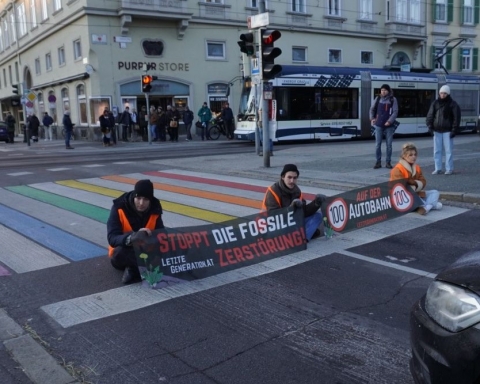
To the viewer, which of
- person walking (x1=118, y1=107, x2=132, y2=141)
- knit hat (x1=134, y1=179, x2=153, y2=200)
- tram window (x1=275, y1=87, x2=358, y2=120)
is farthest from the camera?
person walking (x1=118, y1=107, x2=132, y2=141)

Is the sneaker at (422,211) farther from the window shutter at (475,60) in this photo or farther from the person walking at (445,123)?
the window shutter at (475,60)

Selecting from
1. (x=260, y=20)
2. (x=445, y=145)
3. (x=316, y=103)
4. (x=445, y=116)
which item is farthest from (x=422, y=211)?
(x=316, y=103)

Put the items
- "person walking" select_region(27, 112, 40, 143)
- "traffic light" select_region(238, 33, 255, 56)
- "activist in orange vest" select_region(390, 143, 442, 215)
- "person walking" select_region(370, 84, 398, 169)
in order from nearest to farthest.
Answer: "activist in orange vest" select_region(390, 143, 442, 215), "person walking" select_region(370, 84, 398, 169), "traffic light" select_region(238, 33, 255, 56), "person walking" select_region(27, 112, 40, 143)

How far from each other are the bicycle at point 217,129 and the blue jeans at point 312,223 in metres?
22.7

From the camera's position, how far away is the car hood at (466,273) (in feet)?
7.68

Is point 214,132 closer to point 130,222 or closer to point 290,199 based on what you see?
point 290,199

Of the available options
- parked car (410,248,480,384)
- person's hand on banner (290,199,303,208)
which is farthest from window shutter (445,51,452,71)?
parked car (410,248,480,384)

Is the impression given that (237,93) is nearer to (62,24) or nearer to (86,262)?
(62,24)

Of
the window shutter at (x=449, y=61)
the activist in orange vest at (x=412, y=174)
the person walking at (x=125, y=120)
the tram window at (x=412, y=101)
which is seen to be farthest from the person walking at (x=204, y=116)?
the window shutter at (x=449, y=61)

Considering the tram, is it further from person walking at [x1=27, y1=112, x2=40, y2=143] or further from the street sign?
person walking at [x1=27, y1=112, x2=40, y2=143]

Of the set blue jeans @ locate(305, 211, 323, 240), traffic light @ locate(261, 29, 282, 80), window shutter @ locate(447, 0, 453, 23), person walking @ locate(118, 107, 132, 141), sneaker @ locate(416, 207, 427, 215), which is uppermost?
window shutter @ locate(447, 0, 453, 23)

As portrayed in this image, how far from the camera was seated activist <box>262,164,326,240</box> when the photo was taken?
5.95 m

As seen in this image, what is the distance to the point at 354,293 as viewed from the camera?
455 cm

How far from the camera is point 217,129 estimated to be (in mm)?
28750
